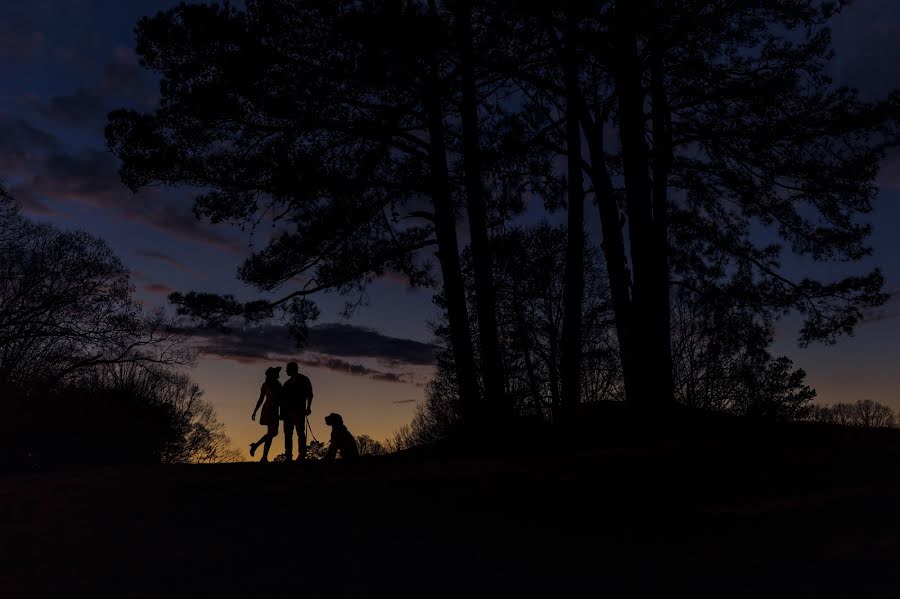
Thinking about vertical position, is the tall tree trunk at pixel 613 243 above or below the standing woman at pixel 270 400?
above

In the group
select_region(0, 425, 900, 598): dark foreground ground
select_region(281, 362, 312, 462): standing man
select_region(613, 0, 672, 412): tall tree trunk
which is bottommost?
select_region(0, 425, 900, 598): dark foreground ground

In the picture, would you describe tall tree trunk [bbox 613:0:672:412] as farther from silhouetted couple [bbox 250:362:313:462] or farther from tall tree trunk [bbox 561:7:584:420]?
silhouetted couple [bbox 250:362:313:462]

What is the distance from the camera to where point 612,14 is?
12141mm

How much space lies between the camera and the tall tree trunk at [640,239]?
12.5m

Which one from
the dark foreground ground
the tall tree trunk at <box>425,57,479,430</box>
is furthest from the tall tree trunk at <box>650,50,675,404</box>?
the tall tree trunk at <box>425,57,479,430</box>

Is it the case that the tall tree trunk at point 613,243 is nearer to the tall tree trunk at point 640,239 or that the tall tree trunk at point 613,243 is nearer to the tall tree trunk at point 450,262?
the tall tree trunk at point 640,239

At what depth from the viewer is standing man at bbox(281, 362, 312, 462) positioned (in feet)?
45.4

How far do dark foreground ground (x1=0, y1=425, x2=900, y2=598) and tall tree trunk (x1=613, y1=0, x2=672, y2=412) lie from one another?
1.65 meters

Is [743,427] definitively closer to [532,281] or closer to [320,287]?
[320,287]

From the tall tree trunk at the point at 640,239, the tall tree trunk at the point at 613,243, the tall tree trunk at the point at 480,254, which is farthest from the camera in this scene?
the tall tree trunk at the point at 480,254

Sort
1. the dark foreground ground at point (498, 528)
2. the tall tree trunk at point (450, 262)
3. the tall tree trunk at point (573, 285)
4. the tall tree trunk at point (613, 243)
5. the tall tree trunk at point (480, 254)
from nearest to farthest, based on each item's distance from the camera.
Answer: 1. the dark foreground ground at point (498, 528)
2. the tall tree trunk at point (613, 243)
3. the tall tree trunk at point (480, 254)
4. the tall tree trunk at point (450, 262)
5. the tall tree trunk at point (573, 285)

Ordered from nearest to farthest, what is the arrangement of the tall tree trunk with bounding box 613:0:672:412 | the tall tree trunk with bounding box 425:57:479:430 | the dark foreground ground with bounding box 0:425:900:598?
the dark foreground ground with bounding box 0:425:900:598, the tall tree trunk with bounding box 613:0:672:412, the tall tree trunk with bounding box 425:57:479:430

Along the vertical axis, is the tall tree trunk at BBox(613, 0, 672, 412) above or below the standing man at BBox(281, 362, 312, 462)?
above

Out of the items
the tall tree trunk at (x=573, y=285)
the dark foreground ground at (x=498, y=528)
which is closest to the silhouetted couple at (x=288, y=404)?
the dark foreground ground at (x=498, y=528)
